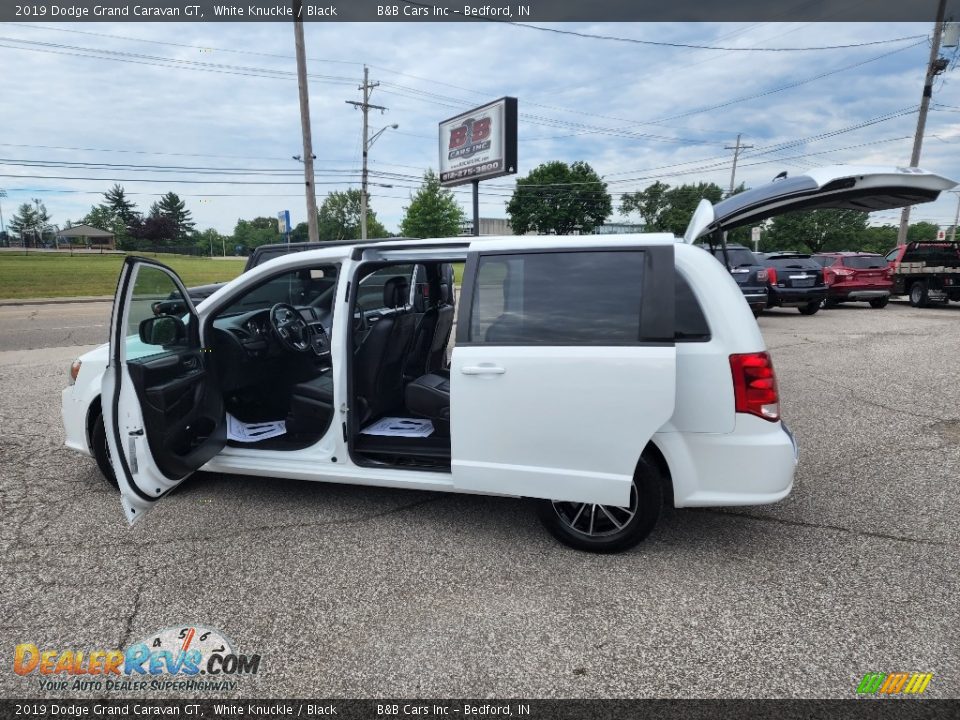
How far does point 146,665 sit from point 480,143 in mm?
19833

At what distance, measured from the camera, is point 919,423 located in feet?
18.0

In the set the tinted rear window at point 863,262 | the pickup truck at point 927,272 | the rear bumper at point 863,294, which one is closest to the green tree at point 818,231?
the pickup truck at point 927,272

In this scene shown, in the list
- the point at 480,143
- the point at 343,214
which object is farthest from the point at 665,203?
the point at 480,143

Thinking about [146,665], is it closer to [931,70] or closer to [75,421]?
[75,421]

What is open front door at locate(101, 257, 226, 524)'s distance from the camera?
115 inches

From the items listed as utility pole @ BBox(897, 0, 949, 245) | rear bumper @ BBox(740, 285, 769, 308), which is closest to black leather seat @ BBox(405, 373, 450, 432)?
rear bumper @ BBox(740, 285, 769, 308)

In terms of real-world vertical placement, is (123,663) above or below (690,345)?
below

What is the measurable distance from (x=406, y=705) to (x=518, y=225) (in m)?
83.7

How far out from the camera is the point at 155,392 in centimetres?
312

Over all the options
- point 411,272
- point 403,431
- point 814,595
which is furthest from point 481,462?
point 411,272

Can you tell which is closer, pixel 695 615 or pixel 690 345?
pixel 695 615

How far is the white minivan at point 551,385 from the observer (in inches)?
110

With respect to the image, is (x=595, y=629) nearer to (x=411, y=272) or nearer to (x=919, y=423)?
(x=411, y=272)

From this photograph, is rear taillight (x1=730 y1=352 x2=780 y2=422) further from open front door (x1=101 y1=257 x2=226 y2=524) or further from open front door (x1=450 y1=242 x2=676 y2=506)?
open front door (x1=101 y1=257 x2=226 y2=524)
